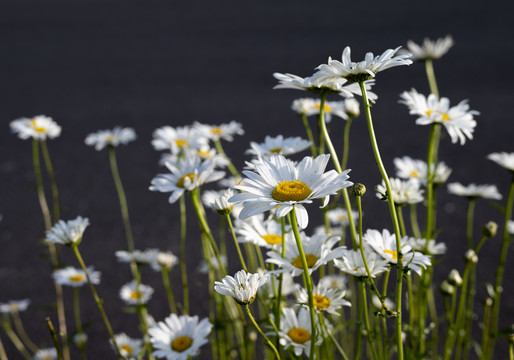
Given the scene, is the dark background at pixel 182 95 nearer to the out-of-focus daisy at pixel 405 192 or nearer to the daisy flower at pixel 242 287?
the out-of-focus daisy at pixel 405 192

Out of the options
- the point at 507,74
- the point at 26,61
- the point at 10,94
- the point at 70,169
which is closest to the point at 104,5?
the point at 26,61

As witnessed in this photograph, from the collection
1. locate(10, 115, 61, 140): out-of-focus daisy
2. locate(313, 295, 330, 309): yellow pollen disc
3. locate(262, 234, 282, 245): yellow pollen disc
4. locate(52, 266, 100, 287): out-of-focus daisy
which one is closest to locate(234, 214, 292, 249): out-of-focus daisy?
locate(262, 234, 282, 245): yellow pollen disc

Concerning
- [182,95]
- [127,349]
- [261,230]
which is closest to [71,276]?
[127,349]

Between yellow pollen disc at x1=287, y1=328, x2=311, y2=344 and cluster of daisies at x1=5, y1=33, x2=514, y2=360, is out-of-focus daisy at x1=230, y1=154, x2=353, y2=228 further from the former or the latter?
yellow pollen disc at x1=287, y1=328, x2=311, y2=344

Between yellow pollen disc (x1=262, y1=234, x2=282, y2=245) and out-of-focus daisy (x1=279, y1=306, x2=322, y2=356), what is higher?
yellow pollen disc (x1=262, y1=234, x2=282, y2=245)

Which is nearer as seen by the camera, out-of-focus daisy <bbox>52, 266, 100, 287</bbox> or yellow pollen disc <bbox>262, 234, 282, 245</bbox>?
yellow pollen disc <bbox>262, 234, 282, 245</bbox>

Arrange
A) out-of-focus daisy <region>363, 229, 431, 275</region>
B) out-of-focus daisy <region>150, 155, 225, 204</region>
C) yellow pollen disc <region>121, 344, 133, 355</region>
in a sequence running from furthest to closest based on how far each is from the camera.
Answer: yellow pollen disc <region>121, 344, 133, 355</region>
out-of-focus daisy <region>150, 155, 225, 204</region>
out-of-focus daisy <region>363, 229, 431, 275</region>

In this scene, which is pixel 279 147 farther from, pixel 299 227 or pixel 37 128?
pixel 37 128
